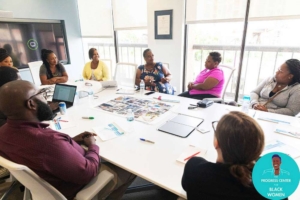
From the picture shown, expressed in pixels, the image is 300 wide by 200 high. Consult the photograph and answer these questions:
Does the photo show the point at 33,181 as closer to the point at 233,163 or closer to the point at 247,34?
the point at 233,163

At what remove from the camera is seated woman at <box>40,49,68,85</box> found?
2.86m

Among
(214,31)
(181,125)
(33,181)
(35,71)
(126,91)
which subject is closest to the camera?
(33,181)

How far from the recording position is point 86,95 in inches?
92.0

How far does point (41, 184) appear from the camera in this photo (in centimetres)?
89

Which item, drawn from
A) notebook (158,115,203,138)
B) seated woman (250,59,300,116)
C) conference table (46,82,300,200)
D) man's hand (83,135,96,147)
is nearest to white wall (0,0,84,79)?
conference table (46,82,300,200)

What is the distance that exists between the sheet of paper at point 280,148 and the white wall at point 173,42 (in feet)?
8.12

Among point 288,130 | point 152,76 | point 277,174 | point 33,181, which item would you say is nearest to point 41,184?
point 33,181

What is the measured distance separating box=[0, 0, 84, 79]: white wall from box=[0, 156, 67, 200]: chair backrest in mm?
3894

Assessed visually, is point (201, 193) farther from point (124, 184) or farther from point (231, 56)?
point (231, 56)

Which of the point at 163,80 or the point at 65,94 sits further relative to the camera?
the point at 163,80

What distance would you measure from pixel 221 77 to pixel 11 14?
3.85 metres

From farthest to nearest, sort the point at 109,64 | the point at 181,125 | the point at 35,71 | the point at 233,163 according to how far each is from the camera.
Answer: the point at 109,64 < the point at 35,71 < the point at 181,125 < the point at 233,163

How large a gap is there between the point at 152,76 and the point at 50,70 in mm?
1591

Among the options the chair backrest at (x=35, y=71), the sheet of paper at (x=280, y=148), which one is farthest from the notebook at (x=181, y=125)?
the chair backrest at (x=35, y=71)
